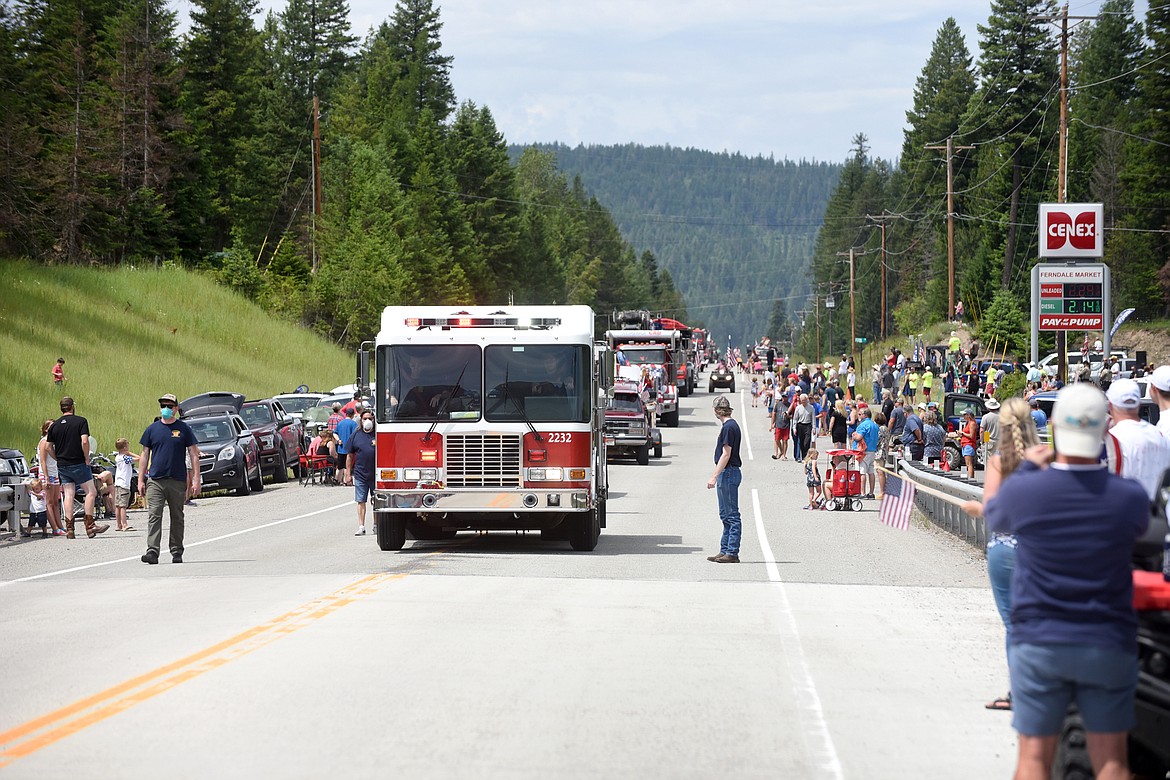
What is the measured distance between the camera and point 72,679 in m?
9.38

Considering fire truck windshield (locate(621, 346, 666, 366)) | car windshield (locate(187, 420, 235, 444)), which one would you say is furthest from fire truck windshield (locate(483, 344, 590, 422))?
fire truck windshield (locate(621, 346, 666, 366))

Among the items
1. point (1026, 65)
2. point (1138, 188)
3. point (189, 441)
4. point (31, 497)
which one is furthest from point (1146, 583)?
point (1026, 65)

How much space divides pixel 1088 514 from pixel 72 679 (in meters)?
6.77

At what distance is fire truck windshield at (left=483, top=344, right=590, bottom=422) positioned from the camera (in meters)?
17.8

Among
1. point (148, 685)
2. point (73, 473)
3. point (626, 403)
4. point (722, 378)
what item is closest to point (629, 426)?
point (626, 403)

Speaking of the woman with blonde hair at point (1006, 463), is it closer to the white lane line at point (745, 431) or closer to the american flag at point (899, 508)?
the american flag at point (899, 508)

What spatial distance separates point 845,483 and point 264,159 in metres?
69.4

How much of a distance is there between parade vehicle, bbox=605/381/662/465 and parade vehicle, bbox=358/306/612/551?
66.2 ft

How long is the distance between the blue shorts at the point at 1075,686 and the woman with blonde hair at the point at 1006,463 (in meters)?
1.89

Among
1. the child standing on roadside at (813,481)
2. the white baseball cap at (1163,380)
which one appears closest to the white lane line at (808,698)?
the white baseball cap at (1163,380)

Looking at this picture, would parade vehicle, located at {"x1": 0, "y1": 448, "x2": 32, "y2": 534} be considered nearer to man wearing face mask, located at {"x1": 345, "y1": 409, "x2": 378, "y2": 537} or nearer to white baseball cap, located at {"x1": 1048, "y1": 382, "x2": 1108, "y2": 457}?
man wearing face mask, located at {"x1": 345, "y1": 409, "x2": 378, "y2": 537}

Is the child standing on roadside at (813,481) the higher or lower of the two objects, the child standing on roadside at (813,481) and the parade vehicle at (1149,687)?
the lower

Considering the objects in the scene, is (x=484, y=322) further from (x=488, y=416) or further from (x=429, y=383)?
(x=488, y=416)

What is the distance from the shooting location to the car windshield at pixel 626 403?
128 ft
